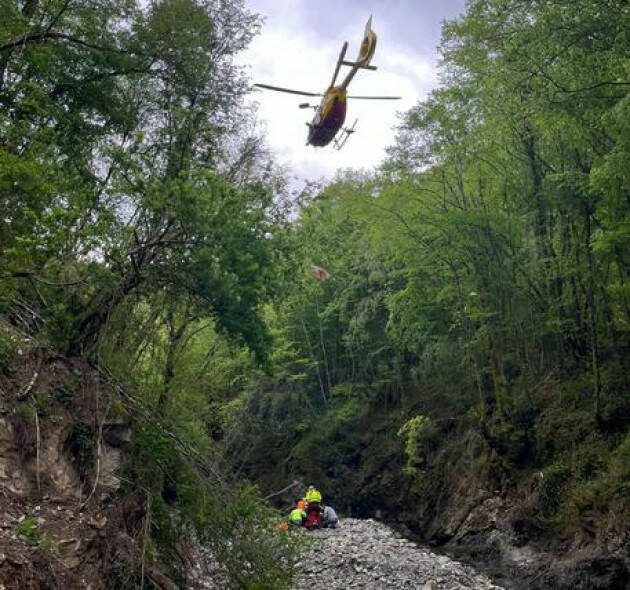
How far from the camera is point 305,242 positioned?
13.3 metres

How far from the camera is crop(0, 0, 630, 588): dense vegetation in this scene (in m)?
8.85

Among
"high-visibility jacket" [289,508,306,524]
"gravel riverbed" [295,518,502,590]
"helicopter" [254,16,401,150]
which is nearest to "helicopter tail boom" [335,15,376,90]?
"helicopter" [254,16,401,150]

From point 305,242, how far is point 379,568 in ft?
22.7

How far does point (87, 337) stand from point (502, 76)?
8499 millimetres

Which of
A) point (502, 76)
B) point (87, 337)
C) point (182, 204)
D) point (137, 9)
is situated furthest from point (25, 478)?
point (502, 76)

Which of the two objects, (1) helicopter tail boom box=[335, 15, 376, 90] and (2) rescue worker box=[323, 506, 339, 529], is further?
(2) rescue worker box=[323, 506, 339, 529]

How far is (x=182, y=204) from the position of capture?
8.99 m

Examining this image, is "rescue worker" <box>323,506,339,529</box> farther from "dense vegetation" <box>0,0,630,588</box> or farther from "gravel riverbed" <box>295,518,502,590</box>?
"dense vegetation" <box>0,0,630,588</box>

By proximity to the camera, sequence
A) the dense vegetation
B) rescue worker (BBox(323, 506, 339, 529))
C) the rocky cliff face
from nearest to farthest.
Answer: the rocky cliff face
the dense vegetation
rescue worker (BBox(323, 506, 339, 529))

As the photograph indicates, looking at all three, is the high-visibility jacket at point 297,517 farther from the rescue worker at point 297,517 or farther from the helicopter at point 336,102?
the helicopter at point 336,102

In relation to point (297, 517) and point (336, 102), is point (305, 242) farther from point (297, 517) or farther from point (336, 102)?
point (297, 517)

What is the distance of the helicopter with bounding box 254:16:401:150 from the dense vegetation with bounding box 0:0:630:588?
1437 millimetres

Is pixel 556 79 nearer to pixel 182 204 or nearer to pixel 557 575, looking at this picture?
pixel 182 204

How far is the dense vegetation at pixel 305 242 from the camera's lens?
8852 millimetres
